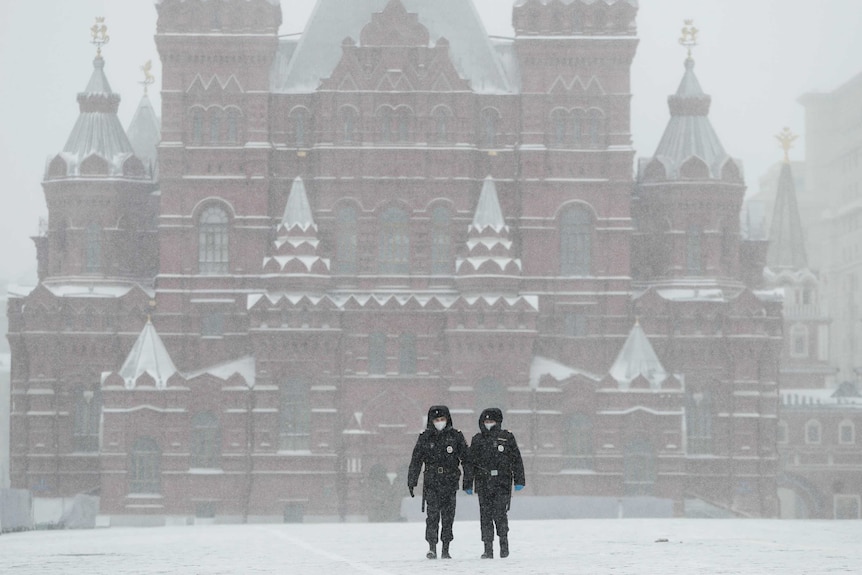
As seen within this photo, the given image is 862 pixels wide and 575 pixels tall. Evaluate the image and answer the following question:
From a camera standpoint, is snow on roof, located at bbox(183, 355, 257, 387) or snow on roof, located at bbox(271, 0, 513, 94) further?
snow on roof, located at bbox(271, 0, 513, 94)

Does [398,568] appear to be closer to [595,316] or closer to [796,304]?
[595,316]

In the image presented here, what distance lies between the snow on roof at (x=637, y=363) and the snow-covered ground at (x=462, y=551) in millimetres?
30364

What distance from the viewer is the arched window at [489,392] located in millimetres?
67250

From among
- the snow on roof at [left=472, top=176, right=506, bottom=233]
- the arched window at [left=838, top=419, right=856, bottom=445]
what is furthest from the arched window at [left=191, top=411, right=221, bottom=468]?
the arched window at [left=838, top=419, right=856, bottom=445]

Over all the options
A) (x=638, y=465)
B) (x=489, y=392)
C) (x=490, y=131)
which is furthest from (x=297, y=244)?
(x=638, y=465)

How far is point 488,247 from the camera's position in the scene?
6756 cm

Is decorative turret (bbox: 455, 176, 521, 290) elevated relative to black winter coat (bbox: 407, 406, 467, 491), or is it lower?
elevated

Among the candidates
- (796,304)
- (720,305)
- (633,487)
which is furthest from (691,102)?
(796,304)

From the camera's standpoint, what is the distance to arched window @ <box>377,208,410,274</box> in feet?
228

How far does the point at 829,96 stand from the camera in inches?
5600

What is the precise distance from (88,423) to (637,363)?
69.3 ft

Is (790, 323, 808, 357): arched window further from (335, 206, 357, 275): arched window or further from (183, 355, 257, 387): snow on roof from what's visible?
(183, 355, 257, 387): snow on roof

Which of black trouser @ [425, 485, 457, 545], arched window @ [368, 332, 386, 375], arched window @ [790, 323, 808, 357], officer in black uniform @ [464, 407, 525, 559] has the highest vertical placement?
arched window @ [790, 323, 808, 357]

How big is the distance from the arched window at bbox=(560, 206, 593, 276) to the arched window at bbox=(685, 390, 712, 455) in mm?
6389
